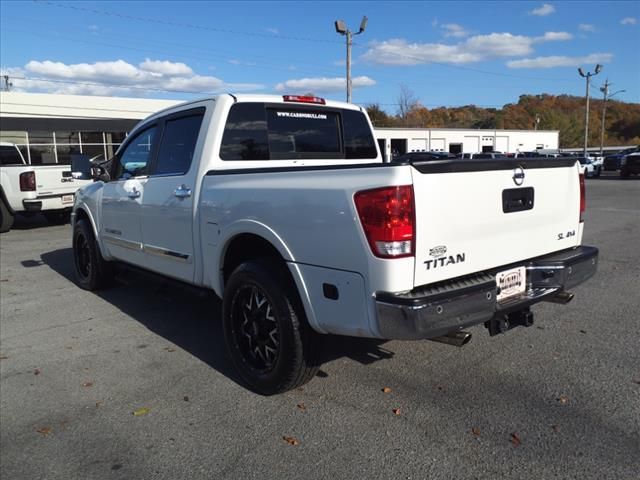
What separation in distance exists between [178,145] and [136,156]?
3.30 ft

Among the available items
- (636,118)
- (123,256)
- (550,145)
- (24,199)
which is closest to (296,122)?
(123,256)

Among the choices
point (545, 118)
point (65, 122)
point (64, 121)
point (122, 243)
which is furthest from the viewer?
point (545, 118)

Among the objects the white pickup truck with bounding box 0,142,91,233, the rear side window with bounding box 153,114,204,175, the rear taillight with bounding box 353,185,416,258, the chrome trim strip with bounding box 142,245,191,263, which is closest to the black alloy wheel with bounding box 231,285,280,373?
the chrome trim strip with bounding box 142,245,191,263

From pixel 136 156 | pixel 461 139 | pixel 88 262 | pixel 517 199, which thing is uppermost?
pixel 461 139

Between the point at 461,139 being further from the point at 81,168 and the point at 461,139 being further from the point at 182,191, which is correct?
the point at 182,191

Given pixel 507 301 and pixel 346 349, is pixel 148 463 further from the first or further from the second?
pixel 507 301

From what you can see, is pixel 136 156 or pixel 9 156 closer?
pixel 136 156

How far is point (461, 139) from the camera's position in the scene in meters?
64.8

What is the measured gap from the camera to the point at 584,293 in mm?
6035

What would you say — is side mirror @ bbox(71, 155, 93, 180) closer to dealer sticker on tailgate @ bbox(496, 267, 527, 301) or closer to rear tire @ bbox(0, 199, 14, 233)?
dealer sticker on tailgate @ bbox(496, 267, 527, 301)

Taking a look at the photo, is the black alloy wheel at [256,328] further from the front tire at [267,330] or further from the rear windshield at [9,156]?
the rear windshield at [9,156]

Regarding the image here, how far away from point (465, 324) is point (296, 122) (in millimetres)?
2586

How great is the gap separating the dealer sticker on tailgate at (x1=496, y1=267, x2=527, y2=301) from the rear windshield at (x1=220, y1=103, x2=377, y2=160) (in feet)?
7.19

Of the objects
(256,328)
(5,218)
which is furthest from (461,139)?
(256,328)
